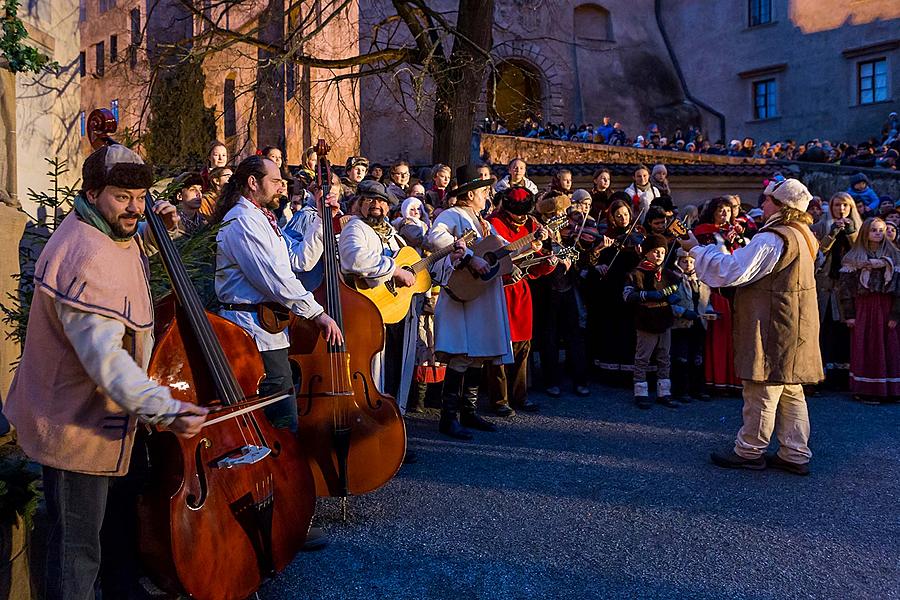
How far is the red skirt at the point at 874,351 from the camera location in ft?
25.9

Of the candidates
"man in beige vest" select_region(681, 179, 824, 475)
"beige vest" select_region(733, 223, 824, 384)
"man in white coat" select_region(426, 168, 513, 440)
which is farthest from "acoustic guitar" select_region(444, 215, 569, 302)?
"beige vest" select_region(733, 223, 824, 384)

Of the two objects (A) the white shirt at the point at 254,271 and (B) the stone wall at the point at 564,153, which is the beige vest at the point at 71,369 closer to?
(A) the white shirt at the point at 254,271

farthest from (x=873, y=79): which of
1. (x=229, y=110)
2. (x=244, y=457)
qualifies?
(x=244, y=457)

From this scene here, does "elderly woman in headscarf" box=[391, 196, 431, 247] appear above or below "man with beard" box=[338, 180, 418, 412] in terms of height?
above

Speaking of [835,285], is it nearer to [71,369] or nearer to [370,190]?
[370,190]

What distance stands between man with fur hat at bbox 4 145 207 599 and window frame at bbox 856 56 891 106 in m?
30.8

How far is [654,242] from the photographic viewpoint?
766cm

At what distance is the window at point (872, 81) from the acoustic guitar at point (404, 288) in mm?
27555

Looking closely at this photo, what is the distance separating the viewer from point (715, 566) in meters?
3.86

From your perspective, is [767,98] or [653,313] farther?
[767,98]

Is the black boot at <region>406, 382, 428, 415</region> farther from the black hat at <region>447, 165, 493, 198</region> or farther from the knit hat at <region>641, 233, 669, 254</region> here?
the knit hat at <region>641, 233, 669, 254</region>

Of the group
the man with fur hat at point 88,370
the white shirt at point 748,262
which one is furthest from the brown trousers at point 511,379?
the man with fur hat at point 88,370

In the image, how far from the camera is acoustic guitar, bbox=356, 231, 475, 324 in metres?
5.85

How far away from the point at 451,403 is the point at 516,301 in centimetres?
130
